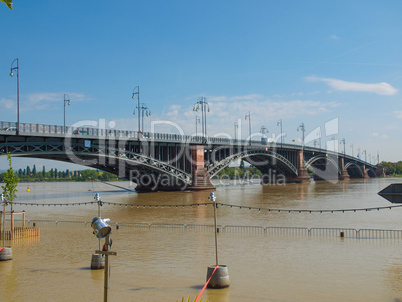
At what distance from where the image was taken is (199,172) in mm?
73375

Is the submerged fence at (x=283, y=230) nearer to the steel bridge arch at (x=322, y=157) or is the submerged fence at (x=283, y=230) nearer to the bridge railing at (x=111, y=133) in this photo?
the bridge railing at (x=111, y=133)

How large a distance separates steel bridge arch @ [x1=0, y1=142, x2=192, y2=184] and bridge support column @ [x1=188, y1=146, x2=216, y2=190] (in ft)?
3.92

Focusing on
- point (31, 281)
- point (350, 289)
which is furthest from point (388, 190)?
point (31, 281)

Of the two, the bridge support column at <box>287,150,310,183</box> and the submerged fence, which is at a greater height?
the bridge support column at <box>287,150,310,183</box>

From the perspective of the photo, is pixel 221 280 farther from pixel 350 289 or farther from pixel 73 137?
pixel 73 137

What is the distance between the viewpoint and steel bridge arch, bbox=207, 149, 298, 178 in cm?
7919

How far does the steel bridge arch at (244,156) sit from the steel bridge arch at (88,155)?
301 inches

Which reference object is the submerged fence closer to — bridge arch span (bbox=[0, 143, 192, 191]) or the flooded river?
the flooded river

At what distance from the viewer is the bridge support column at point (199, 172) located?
72438mm

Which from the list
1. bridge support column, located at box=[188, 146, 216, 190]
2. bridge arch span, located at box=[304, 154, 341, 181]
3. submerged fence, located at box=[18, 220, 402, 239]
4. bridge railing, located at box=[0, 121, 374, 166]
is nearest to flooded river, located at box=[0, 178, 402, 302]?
submerged fence, located at box=[18, 220, 402, 239]

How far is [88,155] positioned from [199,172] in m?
24.6

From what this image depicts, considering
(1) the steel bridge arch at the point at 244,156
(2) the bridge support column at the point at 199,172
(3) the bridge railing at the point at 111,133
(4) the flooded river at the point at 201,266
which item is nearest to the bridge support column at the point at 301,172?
(1) the steel bridge arch at the point at 244,156

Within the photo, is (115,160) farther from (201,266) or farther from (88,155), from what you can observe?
(201,266)

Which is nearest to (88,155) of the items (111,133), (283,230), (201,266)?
(111,133)
